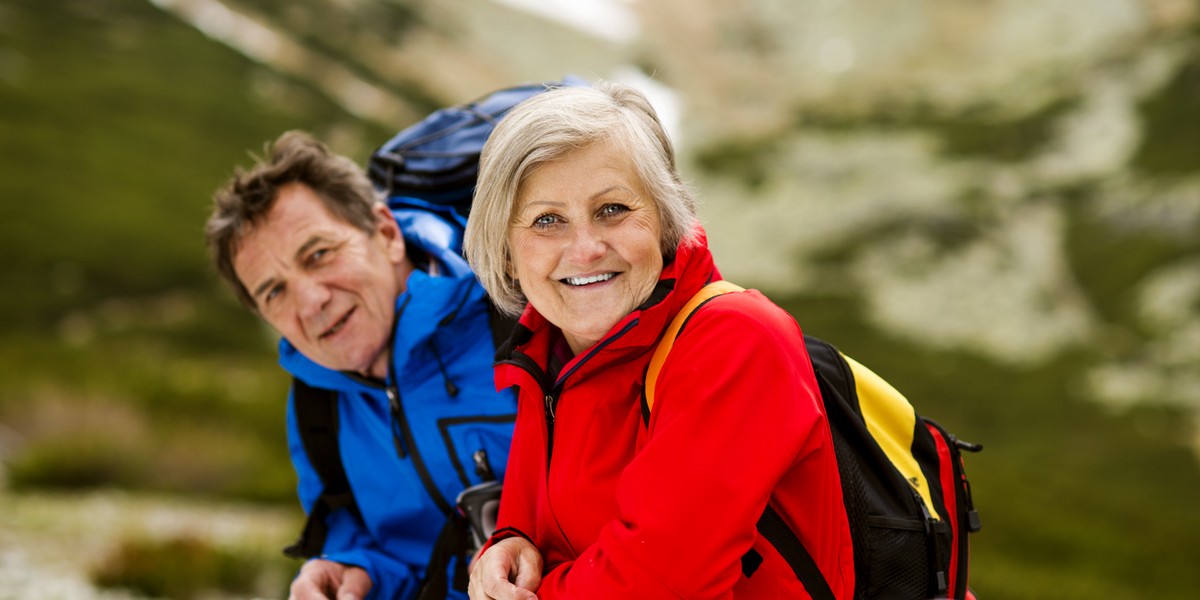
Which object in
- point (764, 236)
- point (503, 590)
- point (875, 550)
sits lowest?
point (503, 590)

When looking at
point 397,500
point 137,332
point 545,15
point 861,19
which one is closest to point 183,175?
point 137,332

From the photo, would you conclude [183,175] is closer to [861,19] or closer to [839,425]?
[839,425]

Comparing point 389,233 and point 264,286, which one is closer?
point 264,286

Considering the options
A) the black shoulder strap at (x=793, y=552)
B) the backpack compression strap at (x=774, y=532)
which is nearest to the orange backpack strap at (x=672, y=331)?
the backpack compression strap at (x=774, y=532)

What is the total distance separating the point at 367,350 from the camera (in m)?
3.53

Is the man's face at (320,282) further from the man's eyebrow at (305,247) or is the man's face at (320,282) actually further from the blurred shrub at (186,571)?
the blurred shrub at (186,571)

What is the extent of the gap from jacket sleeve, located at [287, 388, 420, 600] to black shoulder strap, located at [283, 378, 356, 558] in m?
0.04

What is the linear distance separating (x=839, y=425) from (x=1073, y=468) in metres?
20.8

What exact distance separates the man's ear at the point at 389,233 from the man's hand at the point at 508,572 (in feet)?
4.94

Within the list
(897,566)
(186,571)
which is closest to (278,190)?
(897,566)

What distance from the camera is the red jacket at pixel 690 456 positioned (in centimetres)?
195

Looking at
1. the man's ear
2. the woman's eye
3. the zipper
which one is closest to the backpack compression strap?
the woman's eye

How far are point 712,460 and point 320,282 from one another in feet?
6.60

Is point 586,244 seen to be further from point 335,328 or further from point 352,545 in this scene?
point 352,545
